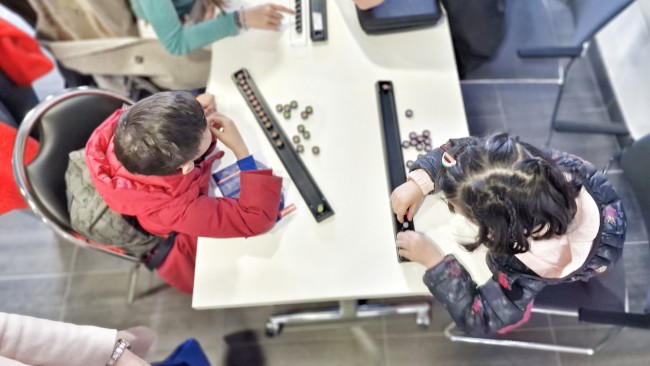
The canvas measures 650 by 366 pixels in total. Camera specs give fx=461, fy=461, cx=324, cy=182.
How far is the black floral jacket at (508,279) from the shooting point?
37.9 inches

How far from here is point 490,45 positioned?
1522 mm

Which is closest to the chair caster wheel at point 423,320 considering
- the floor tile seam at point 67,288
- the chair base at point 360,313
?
the chair base at point 360,313

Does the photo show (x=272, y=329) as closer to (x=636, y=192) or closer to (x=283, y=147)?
(x=283, y=147)

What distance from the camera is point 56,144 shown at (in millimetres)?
1147

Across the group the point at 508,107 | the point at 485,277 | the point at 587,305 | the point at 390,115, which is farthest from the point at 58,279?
the point at 508,107

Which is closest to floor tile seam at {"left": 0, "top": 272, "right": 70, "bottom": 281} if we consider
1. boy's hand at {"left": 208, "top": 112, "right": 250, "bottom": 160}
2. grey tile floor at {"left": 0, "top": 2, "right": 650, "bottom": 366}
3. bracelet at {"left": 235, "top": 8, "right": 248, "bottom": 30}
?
grey tile floor at {"left": 0, "top": 2, "right": 650, "bottom": 366}

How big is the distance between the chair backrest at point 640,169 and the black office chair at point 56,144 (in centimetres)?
137

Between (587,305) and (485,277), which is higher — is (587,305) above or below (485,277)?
below

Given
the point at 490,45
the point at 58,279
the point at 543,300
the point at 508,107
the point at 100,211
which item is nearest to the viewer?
the point at 100,211

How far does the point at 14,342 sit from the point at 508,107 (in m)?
1.88

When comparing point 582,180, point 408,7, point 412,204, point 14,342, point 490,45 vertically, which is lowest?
point 14,342

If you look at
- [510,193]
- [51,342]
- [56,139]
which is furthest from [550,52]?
[51,342]

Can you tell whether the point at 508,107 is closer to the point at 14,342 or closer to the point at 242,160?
the point at 242,160

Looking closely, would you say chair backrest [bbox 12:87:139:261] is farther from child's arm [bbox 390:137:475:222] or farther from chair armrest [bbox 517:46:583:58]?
chair armrest [bbox 517:46:583:58]
